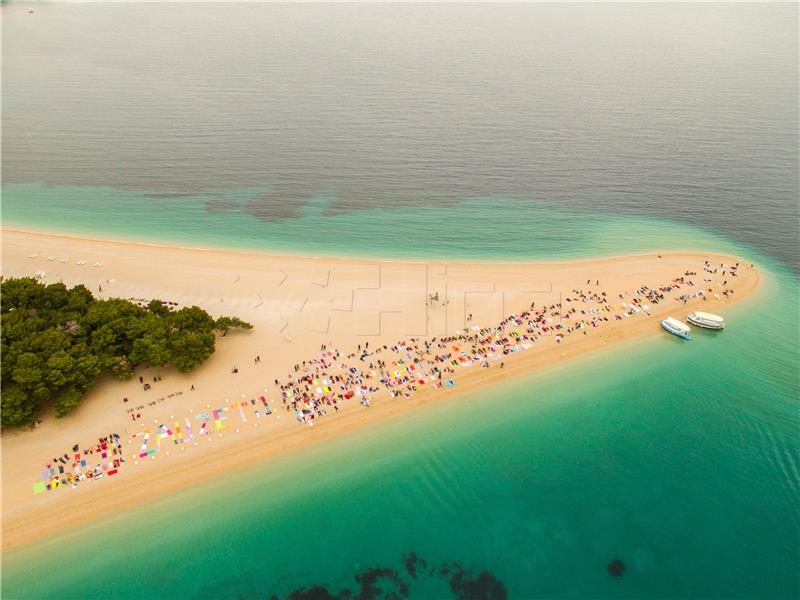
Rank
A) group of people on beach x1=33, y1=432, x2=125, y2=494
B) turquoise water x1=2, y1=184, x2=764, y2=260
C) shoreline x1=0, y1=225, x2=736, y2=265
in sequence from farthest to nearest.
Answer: turquoise water x1=2, y1=184, x2=764, y2=260 → shoreline x1=0, y1=225, x2=736, y2=265 → group of people on beach x1=33, y1=432, x2=125, y2=494

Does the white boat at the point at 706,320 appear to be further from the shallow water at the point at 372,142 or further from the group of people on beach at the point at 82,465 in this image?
the group of people on beach at the point at 82,465

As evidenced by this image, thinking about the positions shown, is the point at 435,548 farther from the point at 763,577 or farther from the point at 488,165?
the point at 488,165

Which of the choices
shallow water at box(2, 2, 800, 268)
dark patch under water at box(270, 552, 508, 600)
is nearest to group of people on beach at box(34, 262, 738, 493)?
dark patch under water at box(270, 552, 508, 600)

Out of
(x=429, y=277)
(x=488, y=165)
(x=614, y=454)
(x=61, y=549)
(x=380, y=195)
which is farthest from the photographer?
(x=488, y=165)

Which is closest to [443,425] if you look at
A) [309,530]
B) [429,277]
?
[309,530]

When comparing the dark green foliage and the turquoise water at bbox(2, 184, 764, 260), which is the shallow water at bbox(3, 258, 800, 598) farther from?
the turquoise water at bbox(2, 184, 764, 260)

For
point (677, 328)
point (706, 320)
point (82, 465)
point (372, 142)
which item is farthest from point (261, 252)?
point (706, 320)

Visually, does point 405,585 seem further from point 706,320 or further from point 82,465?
point 706,320
